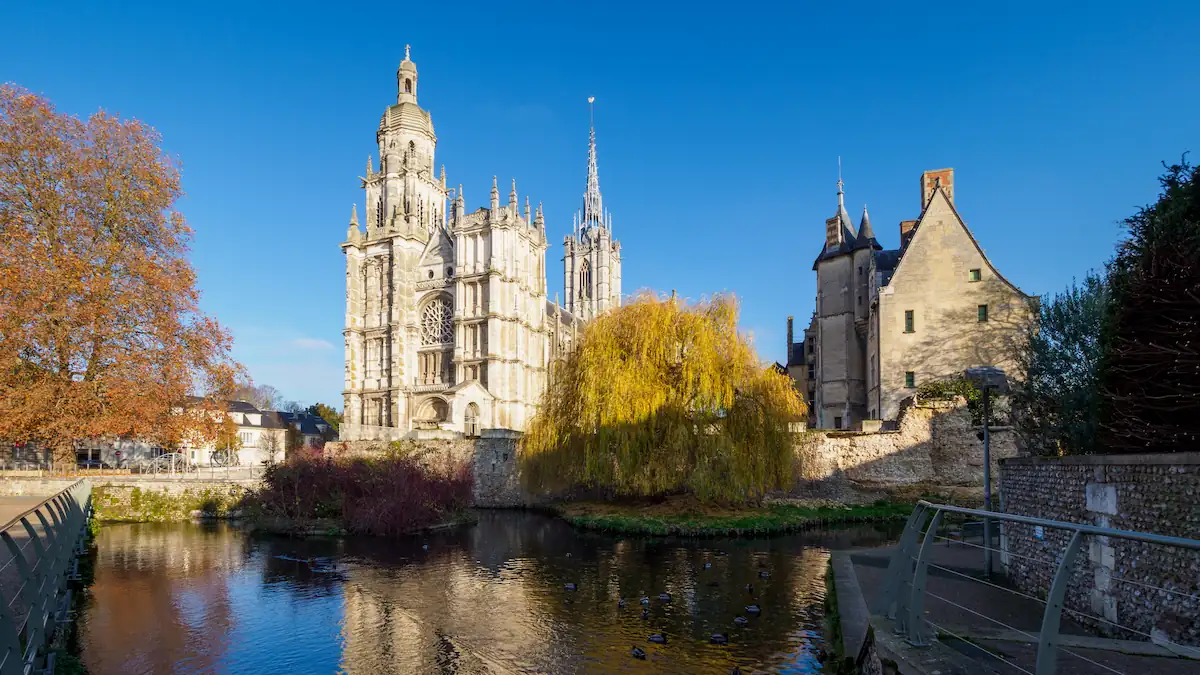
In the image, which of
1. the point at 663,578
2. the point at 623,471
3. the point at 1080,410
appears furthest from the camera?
the point at 623,471

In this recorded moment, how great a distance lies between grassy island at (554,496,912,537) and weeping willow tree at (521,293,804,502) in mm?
720

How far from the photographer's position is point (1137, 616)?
734 cm

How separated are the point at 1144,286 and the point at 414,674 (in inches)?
416

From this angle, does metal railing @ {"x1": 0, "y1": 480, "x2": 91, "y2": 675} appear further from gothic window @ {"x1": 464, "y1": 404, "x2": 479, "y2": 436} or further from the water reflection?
gothic window @ {"x1": 464, "y1": 404, "x2": 479, "y2": 436}

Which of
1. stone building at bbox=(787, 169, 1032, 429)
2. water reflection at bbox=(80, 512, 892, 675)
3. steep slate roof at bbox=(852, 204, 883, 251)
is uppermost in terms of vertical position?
steep slate roof at bbox=(852, 204, 883, 251)

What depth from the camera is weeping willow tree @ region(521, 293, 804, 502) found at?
2244 centimetres

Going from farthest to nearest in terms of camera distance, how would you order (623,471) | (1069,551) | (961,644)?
(623,471) < (961,644) < (1069,551)

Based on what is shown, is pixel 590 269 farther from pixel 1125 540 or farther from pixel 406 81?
pixel 1125 540

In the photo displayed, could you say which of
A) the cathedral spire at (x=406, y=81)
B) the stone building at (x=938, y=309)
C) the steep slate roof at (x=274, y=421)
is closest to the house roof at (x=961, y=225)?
the stone building at (x=938, y=309)

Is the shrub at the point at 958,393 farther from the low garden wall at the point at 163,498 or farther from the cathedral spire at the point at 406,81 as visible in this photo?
the cathedral spire at the point at 406,81

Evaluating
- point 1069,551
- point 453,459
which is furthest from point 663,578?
point 453,459

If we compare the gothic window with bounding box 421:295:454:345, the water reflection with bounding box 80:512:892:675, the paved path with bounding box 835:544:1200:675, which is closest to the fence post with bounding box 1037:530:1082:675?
the paved path with bounding box 835:544:1200:675

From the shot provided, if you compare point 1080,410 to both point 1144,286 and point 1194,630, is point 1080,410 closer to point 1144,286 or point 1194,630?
point 1144,286

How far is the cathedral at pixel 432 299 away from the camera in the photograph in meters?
47.9
